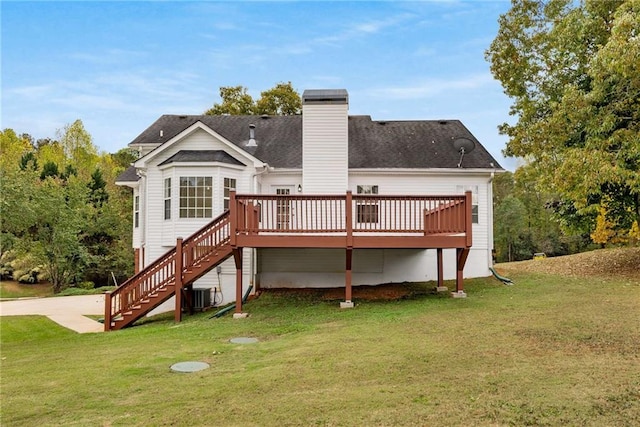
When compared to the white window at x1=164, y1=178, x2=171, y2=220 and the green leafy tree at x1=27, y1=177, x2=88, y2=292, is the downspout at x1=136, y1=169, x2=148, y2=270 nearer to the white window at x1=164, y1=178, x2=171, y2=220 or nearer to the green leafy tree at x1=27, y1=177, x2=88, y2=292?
the white window at x1=164, y1=178, x2=171, y2=220

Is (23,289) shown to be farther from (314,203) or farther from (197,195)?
(314,203)

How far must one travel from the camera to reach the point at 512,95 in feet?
59.4

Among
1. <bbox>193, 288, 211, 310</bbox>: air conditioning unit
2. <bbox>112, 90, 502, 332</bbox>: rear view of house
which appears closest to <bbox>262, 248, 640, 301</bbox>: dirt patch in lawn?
<bbox>112, 90, 502, 332</bbox>: rear view of house

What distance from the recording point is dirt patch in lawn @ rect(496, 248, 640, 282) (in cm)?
1342

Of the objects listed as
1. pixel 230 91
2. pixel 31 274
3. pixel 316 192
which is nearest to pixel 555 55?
pixel 316 192

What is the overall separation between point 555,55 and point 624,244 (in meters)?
15.8

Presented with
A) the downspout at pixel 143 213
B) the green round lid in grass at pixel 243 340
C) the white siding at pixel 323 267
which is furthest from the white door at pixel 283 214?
the downspout at pixel 143 213

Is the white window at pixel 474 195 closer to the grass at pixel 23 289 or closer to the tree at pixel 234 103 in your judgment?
the tree at pixel 234 103

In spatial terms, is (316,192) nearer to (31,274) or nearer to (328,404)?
(328,404)

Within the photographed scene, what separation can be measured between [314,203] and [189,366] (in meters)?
6.60

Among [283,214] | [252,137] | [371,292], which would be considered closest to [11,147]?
[252,137]

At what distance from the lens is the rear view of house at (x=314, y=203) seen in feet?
33.8

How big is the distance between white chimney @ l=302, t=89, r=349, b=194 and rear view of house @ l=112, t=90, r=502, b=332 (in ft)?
0.10

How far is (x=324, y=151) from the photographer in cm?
1270
